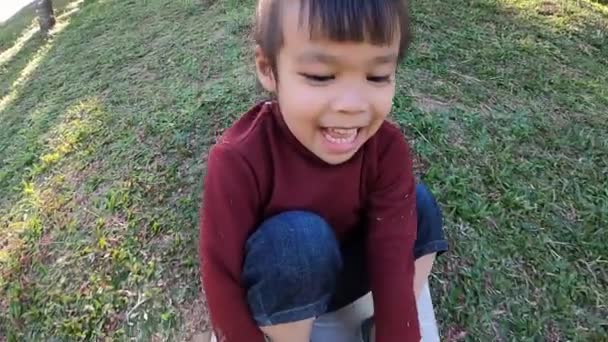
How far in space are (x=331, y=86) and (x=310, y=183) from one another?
9.1 inches

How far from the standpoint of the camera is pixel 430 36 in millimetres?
3113

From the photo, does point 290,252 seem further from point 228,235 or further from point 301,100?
point 301,100

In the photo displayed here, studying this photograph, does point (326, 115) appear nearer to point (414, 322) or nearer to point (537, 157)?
point (414, 322)

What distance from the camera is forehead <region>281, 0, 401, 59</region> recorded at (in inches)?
46.3

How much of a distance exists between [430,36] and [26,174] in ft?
6.08

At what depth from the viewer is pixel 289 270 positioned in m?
1.29

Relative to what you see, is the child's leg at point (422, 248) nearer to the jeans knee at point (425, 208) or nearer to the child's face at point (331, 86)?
the jeans knee at point (425, 208)

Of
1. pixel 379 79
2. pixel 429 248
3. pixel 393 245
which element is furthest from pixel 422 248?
pixel 379 79

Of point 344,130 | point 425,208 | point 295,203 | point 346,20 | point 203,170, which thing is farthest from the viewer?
point 203,170

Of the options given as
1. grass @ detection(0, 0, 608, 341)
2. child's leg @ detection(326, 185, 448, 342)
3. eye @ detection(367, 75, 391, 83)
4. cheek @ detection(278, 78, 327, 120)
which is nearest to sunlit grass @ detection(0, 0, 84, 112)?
grass @ detection(0, 0, 608, 341)

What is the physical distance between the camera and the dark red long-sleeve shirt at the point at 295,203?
1.29 metres

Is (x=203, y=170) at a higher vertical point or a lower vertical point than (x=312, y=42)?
lower

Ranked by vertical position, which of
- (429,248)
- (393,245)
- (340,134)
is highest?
(340,134)

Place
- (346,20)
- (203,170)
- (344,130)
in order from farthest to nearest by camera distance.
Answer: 1. (203,170)
2. (344,130)
3. (346,20)
